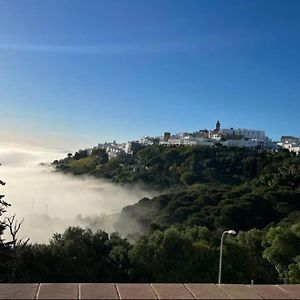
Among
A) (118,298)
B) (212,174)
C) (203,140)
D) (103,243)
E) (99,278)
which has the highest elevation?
(203,140)

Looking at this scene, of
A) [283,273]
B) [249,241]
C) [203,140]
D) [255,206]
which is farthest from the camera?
[203,140]

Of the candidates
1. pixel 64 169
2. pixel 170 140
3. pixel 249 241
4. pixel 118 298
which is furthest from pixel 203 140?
pixel 118 298

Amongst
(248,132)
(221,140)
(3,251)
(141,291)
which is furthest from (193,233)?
(248,132)

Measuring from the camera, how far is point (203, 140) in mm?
129125

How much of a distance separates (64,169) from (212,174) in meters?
68.4

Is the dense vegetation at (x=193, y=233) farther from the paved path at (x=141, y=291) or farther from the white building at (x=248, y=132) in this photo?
the white building at (x=248, y=132)

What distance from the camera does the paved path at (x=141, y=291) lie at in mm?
3115

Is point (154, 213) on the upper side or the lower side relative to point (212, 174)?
lower

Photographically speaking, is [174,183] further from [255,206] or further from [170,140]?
[170,140]

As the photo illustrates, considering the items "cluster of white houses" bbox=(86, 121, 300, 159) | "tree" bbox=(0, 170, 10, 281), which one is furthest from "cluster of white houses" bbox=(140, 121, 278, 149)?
"tree" bbox=(0, 170, 10, 281)

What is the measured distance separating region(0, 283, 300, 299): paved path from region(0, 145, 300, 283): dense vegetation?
1379 centimetres

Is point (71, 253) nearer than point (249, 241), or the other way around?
point (71, 253)

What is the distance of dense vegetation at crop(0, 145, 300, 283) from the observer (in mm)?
22344

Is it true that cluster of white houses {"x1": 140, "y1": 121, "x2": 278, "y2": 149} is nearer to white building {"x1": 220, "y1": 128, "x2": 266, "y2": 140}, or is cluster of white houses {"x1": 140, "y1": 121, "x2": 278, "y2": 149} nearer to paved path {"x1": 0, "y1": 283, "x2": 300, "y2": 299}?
white building {"x1": 220, "y1": 128, "x2": 266, "y2": 140}
